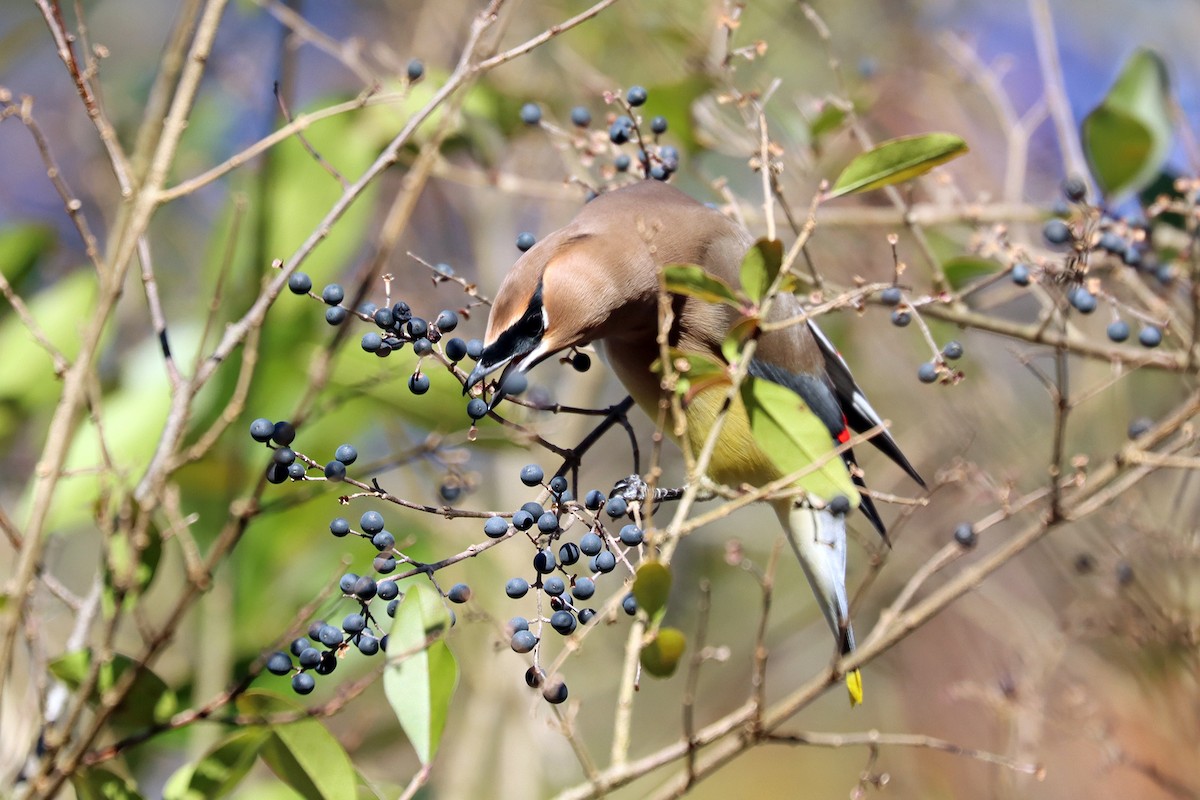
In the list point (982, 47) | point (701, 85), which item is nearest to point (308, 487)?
point (701, 85)

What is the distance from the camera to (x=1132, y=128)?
264 centimetres

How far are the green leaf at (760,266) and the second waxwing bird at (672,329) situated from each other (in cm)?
13

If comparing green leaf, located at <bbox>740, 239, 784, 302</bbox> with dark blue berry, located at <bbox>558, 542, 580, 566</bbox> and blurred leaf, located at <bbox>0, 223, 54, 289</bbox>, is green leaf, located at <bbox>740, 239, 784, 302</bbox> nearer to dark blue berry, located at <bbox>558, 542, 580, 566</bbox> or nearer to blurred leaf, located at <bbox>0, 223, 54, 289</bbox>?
dark blue berry, located at <bbox>558, 542, 580, 566</bbox>

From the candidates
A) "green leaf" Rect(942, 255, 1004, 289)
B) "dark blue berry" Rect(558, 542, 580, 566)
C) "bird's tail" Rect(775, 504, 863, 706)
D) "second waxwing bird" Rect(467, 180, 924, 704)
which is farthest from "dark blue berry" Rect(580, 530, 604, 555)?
"green leaf" Rect(942, 255, 1004, 289)

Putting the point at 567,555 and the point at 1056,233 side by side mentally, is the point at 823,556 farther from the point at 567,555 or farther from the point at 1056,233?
the point at 567,555

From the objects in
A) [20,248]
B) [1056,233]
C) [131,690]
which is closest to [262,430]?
[131,690]

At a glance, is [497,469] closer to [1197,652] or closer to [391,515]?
[391,515]

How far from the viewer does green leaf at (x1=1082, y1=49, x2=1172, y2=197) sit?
8.72ft

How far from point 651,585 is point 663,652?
10 cm

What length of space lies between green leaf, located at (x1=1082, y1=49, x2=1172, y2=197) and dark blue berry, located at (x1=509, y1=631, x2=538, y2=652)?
1894 mm

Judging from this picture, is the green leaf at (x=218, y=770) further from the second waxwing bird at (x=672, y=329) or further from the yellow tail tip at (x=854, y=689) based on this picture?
the yellow tail tip at (x=854, y=689)

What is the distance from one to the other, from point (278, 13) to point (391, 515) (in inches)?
66.4

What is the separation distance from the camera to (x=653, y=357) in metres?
2.15

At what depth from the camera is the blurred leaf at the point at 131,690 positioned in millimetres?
1839
